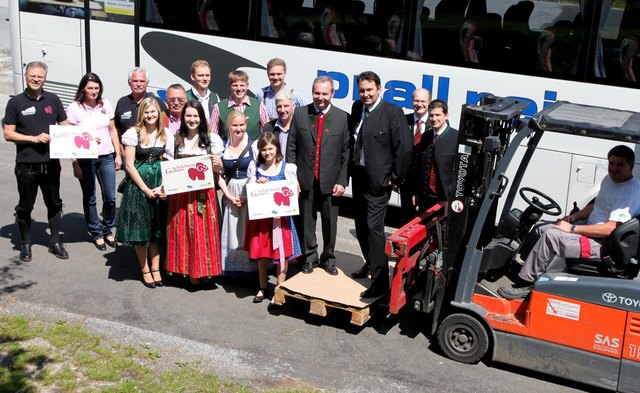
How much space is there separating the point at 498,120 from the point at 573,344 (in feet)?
5.94

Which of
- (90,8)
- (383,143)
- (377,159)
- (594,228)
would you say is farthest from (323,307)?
(90,8)

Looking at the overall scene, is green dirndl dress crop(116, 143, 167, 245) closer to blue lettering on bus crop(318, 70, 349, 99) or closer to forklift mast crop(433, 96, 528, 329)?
forklift mast crop(433, 96, 528, 329)

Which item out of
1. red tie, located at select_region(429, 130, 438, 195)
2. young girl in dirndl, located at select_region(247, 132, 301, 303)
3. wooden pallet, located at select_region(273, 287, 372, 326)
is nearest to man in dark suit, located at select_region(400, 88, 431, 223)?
red tie, located at select_region(429, 130, 438, 195)

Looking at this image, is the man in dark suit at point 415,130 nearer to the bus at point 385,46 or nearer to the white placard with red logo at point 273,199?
the bus at point 385,46

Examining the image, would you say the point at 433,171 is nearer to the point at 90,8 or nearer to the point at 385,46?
the point at 385,46

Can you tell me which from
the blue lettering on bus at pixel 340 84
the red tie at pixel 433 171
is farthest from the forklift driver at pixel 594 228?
the blue lettering on bus at pixel 340 84

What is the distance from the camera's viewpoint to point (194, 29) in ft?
34.7

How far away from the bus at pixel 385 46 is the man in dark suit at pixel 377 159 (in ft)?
7.43

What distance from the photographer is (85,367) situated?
586 centimetres

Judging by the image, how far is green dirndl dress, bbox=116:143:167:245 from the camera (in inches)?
288

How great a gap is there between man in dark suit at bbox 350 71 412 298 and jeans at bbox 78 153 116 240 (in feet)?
9.76

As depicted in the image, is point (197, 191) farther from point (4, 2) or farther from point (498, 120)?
point (4, 2)

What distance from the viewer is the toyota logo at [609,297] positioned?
5.61 m

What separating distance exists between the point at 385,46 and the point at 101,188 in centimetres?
378
